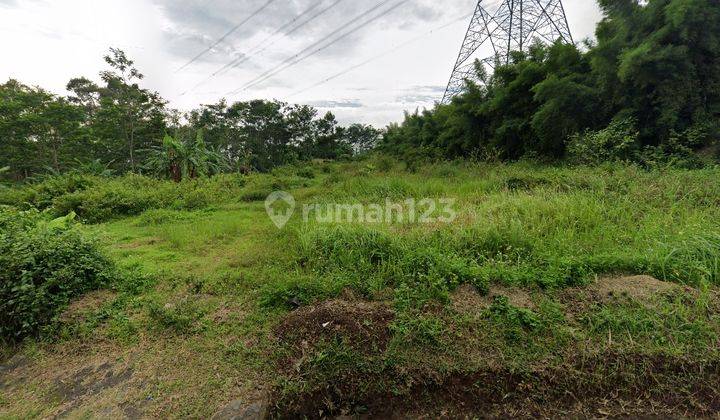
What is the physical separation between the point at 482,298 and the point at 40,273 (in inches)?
159

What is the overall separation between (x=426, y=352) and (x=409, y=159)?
1277 centimetres

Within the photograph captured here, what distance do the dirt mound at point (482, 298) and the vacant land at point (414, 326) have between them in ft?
0.05

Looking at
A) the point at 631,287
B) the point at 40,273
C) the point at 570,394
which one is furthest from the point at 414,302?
the point at 40,273

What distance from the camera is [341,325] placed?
2.42 meters

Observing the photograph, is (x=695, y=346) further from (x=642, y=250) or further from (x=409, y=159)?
(x=409, y=159)

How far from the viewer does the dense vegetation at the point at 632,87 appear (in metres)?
Result: 6.57

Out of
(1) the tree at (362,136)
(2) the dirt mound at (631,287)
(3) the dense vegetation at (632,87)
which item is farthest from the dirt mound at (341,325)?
(1) the tree at (362,136)

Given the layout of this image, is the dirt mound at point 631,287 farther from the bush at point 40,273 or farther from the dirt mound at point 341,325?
the bush at point 40,273

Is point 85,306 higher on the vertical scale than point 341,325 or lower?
higher

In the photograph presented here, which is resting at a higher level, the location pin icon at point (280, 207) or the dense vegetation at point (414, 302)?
the location pin icon at point (280, 207)

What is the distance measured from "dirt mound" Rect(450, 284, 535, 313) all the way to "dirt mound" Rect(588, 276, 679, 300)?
2.03 feet

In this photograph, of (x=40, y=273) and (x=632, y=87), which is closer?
(x=40, y=273)

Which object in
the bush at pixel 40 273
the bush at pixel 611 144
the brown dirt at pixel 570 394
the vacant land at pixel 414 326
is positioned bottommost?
the brown dirt at pixel 570 394

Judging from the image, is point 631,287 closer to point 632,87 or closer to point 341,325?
point 341,325
